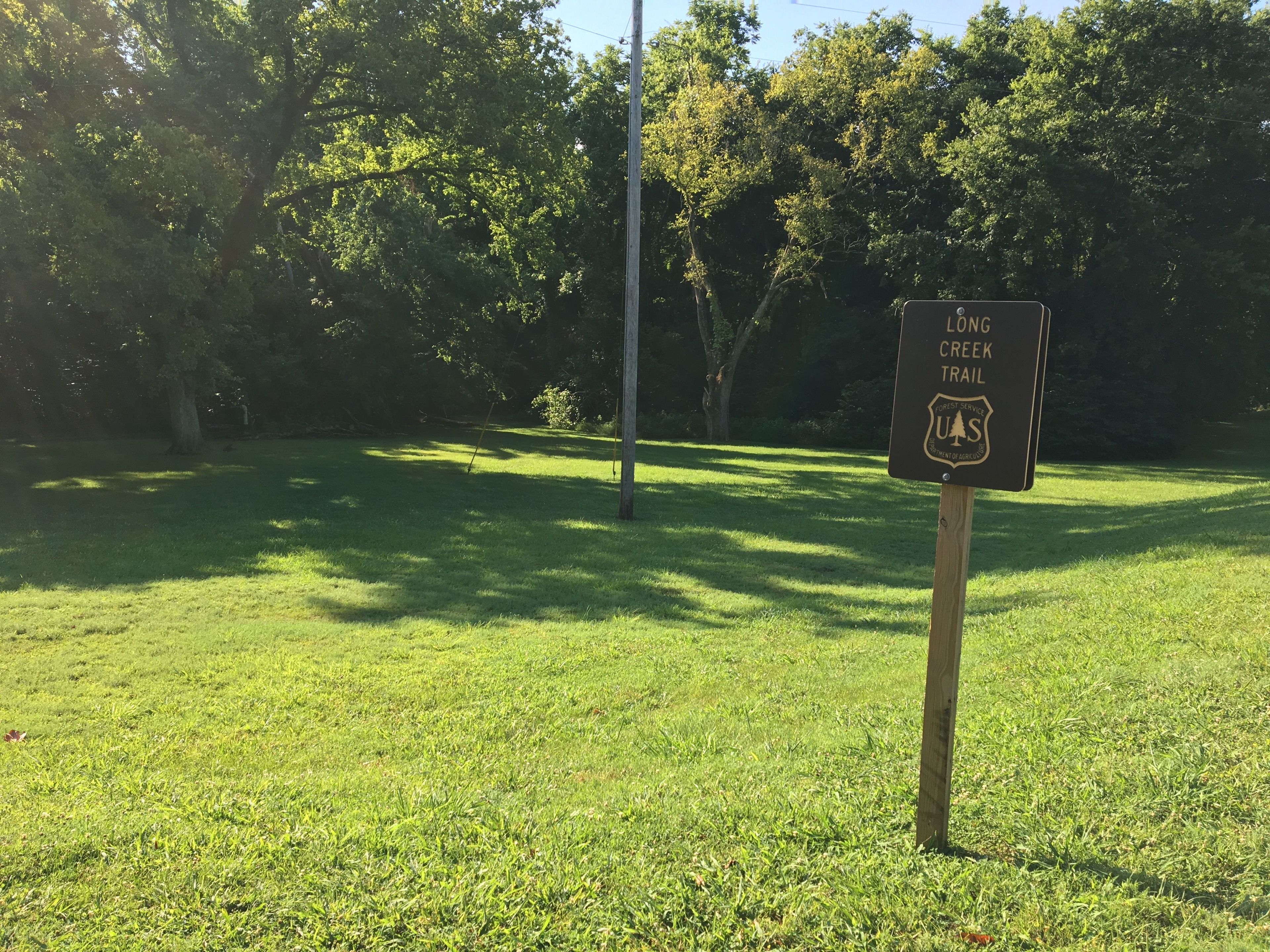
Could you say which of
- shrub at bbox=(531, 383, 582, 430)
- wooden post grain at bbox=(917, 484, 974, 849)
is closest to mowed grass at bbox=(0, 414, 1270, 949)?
wooden post grain at bbox=(917, 484, 974, 849)

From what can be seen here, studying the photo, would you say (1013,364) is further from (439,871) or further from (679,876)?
(439,871)

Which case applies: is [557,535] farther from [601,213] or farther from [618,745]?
[601,213]

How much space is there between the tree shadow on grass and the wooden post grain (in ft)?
15.0

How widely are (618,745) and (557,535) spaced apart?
8196mm

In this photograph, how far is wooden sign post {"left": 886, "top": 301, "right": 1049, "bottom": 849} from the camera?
3281 mm

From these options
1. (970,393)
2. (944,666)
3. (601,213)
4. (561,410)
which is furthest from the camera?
(561,410)

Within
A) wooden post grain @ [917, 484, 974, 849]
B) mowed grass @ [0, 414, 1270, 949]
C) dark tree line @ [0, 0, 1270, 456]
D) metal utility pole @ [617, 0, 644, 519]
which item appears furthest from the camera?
dark tree line @ [0, 0, 1270, 456]

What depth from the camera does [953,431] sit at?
342 cm

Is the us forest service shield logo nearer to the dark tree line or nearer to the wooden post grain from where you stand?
the wooden post grain

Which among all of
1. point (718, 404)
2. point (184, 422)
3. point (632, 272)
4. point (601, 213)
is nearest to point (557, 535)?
point (632, 272)

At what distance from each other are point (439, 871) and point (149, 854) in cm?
121

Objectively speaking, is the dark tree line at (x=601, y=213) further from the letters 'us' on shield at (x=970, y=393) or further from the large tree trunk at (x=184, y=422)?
the letters 'us' on shield at (x=970, y=393)

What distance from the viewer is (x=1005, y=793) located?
4098 millimetres

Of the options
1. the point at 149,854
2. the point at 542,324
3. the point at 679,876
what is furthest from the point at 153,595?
the point at 542,324
